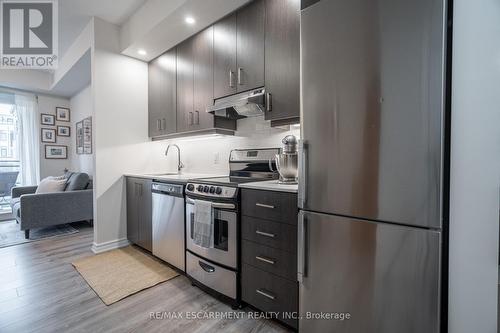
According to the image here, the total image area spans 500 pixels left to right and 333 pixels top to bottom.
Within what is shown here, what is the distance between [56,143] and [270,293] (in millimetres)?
5905

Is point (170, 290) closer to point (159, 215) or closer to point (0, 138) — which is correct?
point (159, 215)

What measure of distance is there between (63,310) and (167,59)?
2.77 metres

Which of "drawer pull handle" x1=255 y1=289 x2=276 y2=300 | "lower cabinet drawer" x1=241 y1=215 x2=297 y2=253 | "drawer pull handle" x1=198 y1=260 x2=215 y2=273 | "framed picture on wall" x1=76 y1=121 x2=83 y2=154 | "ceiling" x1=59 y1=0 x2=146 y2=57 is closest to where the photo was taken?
"lower cabinet drawer" x1=241 y1=215 x2=297 y2=253

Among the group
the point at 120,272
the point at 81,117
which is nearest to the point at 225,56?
the point at 120,272

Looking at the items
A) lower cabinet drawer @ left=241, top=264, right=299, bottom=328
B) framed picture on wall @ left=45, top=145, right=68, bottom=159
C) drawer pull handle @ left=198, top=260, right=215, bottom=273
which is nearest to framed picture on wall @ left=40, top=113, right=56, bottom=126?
framed picture on wall @ left=45, top=145, right=68, bottom=159

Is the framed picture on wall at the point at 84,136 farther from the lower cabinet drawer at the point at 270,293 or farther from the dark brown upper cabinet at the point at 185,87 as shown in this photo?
the lower cabinet drawer at the point at 270,293

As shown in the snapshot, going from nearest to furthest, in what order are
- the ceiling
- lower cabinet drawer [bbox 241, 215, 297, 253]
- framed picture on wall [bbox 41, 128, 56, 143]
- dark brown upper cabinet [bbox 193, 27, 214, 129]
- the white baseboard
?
lower cabinet drawer [bbox 241, 215, 297, 253] < dark brown upper cabinet [bbox 193, 27, 214, 129] < the ceiling < the white baseboard < framed picture on wall [bbox 41, 128, 56, 143]

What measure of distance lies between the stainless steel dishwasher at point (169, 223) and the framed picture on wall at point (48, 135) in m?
4.25

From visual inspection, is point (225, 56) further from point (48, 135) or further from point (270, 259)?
point (48, 135)

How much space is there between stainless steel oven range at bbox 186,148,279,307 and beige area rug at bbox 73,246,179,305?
42 cm

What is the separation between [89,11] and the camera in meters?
2.72

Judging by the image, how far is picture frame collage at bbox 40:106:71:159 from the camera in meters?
4.93

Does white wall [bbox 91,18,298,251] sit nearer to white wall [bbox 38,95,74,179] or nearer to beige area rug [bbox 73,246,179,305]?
beige area rug [bbox 73,246,179,305]

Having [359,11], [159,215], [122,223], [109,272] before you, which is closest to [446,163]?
[359,11]
